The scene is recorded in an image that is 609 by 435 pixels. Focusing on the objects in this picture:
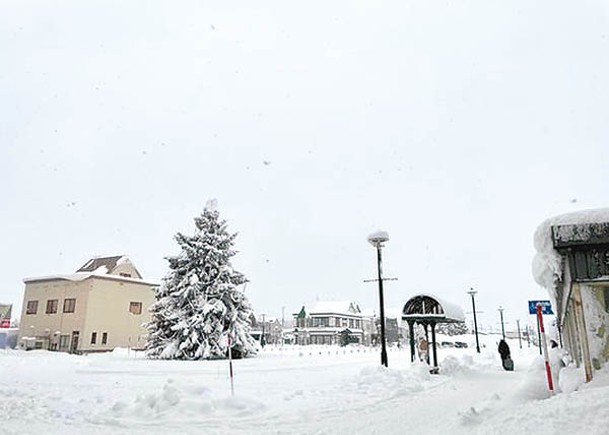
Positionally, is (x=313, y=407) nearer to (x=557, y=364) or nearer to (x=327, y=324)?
(x=557, y=364)

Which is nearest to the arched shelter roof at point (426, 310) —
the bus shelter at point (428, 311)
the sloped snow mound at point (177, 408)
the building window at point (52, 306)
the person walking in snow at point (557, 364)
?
the bus shelter at point (428, 311)

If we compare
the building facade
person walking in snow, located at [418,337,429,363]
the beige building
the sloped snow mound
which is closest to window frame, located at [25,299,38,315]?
the beige building

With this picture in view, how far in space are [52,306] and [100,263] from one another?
6.90 meters

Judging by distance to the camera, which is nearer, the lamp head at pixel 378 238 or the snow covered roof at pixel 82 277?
the lamp head at pixel 378 238

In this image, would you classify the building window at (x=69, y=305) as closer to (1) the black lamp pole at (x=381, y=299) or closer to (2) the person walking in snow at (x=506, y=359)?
(1) the black lamp pole at (x=381, y=299)

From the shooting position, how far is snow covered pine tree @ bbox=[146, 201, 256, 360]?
31.5 m

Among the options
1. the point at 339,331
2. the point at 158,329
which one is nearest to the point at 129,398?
the point at 158,329

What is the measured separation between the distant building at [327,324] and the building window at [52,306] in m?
44.6

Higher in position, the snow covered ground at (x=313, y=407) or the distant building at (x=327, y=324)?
the distant building at (x=327, y=324)

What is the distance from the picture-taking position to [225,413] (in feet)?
33.9

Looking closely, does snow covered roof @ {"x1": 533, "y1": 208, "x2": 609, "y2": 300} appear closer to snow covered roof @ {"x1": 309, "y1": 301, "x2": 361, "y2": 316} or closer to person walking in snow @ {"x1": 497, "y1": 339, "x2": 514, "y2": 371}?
person walking in snow @ {"x1": 497, "y1": 339, "x2": 514, "y2": 371}

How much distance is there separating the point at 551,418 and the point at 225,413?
6.60 meters

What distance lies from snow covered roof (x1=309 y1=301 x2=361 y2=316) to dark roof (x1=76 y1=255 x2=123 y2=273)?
4113 centimetres

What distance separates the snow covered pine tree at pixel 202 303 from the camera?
103 feet
